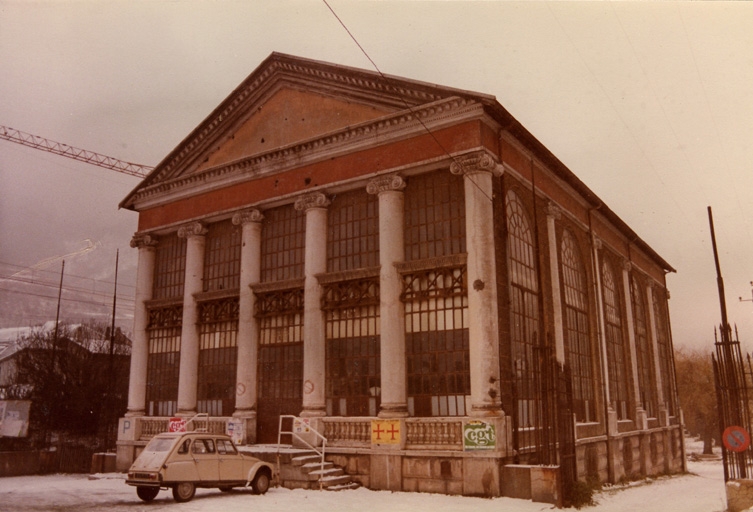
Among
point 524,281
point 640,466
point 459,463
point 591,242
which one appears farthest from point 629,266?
point 459,463

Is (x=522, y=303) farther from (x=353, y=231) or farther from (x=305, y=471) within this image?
(x=305, y=471)

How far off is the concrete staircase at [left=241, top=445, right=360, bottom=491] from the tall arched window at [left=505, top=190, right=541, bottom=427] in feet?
18.1

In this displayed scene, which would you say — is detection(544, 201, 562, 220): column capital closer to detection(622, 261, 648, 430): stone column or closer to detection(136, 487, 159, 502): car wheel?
detection(622, 261, 648, 430): stone column

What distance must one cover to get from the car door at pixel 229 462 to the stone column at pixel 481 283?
21.2 ft

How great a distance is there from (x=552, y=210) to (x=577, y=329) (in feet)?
17.6

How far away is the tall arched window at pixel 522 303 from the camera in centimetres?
1981

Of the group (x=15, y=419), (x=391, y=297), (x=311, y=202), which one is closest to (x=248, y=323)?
(x=311, y=202)

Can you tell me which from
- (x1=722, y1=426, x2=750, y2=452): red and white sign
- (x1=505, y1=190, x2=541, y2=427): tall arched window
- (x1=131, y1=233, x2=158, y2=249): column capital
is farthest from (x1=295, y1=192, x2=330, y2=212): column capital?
(x1=722, y1=426, x2=750, y2=452): red and white sign

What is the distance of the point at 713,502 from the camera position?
20203 mm

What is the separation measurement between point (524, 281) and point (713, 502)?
902 cm

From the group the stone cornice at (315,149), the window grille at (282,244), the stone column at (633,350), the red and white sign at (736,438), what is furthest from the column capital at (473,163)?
the stone column at (633,350)

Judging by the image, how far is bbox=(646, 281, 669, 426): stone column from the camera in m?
34.6

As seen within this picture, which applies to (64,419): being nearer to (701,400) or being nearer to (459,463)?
(459,463)

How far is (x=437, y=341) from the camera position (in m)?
19.6
